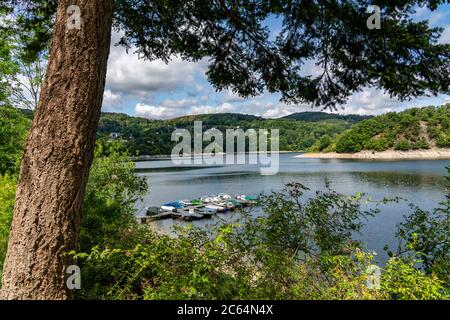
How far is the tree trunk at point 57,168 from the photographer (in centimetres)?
212

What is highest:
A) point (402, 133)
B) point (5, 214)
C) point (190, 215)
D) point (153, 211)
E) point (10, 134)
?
point (402, 133)

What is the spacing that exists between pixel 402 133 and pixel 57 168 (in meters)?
94.0

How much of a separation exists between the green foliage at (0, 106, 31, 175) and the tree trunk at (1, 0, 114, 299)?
10.7m

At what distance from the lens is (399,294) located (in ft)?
6.86

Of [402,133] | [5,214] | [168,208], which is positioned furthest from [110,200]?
[402,133]

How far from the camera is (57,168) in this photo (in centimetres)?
213

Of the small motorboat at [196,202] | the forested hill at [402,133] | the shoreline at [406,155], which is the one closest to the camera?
the small motorboat at [196,202]

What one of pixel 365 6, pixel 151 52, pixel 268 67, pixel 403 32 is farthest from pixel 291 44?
pixel 151 52

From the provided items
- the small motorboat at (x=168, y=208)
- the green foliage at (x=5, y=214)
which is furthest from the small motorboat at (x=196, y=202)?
the green foliage at (x=5, y=214)

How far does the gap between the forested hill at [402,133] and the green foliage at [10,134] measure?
82.3 m

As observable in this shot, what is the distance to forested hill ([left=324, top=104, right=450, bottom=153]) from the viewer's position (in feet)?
248

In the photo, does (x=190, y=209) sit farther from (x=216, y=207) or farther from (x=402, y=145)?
(x=402, y=145)

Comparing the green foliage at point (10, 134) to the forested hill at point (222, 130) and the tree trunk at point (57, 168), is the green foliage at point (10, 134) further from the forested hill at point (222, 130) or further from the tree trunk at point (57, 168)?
the forested hill at point (222, 130)

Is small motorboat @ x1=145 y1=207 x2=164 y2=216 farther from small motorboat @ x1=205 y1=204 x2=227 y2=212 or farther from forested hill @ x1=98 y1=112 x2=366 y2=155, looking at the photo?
forested hill @ x1=98 y1=112 x2=366 y2=155
